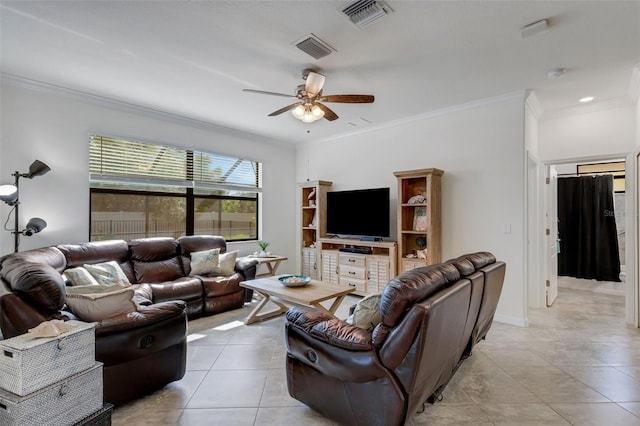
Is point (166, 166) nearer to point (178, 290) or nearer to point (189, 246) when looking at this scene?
point (189, 246)

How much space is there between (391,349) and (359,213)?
136 inches

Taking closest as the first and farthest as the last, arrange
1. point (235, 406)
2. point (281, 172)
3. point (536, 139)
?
1. point (235, 406)
2. point (536, 139)
3. point (281, 172)

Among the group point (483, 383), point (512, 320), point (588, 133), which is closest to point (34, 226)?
point (483, 383)

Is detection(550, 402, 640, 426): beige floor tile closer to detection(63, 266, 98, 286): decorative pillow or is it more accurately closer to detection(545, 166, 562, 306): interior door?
detection(545, 166, 562, 306): interior door

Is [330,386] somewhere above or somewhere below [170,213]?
below

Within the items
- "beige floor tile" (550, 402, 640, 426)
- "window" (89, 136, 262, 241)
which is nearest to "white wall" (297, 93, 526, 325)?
"beige floor tile" (550, 402, 640, 426)

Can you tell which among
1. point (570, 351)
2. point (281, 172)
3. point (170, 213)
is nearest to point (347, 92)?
point (281, 172)

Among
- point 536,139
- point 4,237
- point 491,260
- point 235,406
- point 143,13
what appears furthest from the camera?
point 536,139

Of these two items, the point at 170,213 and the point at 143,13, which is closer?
the point at 143,13

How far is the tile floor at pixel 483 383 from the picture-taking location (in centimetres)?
191

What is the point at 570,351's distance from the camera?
283 cm

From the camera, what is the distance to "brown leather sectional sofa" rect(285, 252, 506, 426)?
148 cm

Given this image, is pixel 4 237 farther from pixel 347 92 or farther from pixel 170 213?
pixel 347 92

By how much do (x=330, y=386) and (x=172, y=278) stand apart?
291cm
